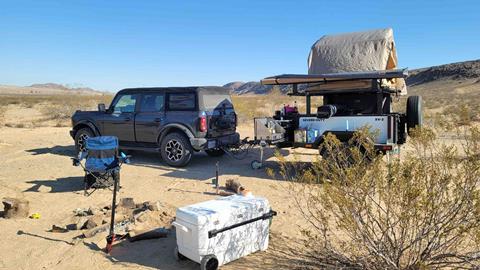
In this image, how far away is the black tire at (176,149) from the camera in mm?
9422

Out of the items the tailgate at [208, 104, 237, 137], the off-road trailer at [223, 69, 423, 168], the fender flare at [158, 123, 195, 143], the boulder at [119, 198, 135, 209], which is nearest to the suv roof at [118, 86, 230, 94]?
the tailgate at [208, 104, 237, 137]

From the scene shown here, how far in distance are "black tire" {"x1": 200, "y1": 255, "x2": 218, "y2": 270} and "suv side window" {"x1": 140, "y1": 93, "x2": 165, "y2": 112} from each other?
20.6 feet

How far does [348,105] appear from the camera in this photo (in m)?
9.07

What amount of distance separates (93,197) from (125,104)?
391 centimetres

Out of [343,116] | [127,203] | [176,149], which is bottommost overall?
[127,203]

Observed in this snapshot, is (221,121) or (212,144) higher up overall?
(221,121)

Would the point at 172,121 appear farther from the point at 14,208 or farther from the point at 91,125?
the point at 14,208

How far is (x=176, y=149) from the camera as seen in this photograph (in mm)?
9594

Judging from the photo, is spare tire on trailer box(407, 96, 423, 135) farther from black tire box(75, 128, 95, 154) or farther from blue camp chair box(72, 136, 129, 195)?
black tire box(75, 128, 95, 154)

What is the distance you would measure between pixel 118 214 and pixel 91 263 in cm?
140

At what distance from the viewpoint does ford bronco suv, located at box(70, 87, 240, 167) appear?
9367 mm

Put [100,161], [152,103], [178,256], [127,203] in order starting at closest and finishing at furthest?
[178,256] < [127,203] < [100,161] < [152,103]

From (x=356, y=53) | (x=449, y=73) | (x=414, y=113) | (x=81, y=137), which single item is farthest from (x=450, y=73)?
(x=81, y=137)

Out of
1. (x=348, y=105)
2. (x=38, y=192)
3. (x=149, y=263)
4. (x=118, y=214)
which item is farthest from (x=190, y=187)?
(x=348, y=105)
